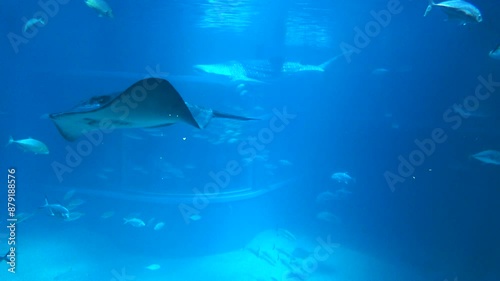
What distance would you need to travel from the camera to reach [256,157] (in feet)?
40.3

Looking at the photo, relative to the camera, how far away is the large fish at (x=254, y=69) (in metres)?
15.7

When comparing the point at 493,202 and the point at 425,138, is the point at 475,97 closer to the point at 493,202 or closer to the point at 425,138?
the point at 425,138

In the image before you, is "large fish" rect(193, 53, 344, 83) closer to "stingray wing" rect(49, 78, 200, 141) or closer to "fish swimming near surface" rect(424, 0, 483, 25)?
"fish swimming near surface" rect(424, 0, 483, 25)

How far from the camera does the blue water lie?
8.83 meters

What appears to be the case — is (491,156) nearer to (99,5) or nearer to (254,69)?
(99,5)

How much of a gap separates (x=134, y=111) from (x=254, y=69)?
13929mm

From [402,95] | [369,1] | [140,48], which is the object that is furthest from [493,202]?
[140,48]

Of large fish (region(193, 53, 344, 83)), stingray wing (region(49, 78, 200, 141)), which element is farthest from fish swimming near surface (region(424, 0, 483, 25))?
large fish (region(193, 53, 344, 83))

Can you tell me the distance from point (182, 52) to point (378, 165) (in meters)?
10.9

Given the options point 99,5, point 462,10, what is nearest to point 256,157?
point 99,5

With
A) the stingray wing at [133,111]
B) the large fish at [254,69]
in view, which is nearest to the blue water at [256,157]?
the large fish at [254,69]

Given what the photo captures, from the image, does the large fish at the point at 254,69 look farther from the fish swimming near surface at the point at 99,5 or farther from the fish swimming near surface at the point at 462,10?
the fish swimming near surface at the point at 462,10

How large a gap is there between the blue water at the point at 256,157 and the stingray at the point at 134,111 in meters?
5.99

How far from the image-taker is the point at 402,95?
11.6 meters
